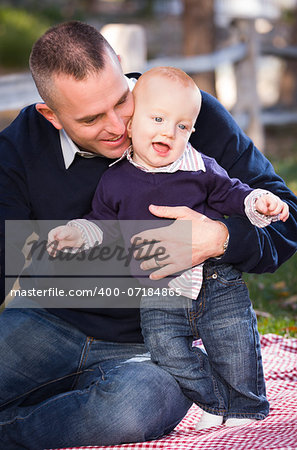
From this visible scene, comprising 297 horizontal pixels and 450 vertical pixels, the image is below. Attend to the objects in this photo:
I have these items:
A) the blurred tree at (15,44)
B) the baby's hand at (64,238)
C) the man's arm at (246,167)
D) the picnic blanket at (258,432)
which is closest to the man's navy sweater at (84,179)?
the man's arm at (246,167)

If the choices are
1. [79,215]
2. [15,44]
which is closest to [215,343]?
[79,215]

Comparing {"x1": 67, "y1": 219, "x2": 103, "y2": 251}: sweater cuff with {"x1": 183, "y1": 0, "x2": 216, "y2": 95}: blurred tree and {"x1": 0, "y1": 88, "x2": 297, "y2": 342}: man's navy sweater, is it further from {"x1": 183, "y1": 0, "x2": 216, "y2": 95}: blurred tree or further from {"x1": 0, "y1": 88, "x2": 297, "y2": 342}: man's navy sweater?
{"x1": 183, "y1": 0, "x2": 216, "y2": 95}: blurred tree

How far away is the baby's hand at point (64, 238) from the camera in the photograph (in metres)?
2.36

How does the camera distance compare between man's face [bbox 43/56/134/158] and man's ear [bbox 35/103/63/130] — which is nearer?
man's face [bbox 43/56/134/158]

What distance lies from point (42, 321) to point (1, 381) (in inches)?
11.2

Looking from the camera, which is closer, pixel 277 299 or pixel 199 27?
pixel 277 299

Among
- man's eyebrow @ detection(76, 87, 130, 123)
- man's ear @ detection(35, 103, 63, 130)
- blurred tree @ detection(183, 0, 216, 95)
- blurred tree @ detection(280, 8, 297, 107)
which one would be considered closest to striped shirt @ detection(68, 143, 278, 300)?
man's eyebrow @ detection(76, 87, 130, 123)

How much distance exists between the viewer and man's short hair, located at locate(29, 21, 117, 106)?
246cm

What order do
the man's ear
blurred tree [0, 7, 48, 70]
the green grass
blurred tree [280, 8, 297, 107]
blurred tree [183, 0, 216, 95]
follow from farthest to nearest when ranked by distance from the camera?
blurred tree [0, 7, 48, 70] → blurred tree [280, 8, 297, 107] → blurred tree [183, 0, 216, 95] → the green grass → the man's ear

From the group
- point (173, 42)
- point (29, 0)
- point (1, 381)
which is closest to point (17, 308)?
point (1, 381)

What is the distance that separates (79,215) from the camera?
2670 millimetres

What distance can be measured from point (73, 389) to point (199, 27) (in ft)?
22.2

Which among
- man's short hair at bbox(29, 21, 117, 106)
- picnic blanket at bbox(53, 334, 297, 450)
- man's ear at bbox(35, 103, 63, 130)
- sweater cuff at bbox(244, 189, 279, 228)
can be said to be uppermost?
man's short hair at bbox(29, 21, 117, 106)

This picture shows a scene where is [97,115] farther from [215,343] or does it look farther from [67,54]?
[215,343]
